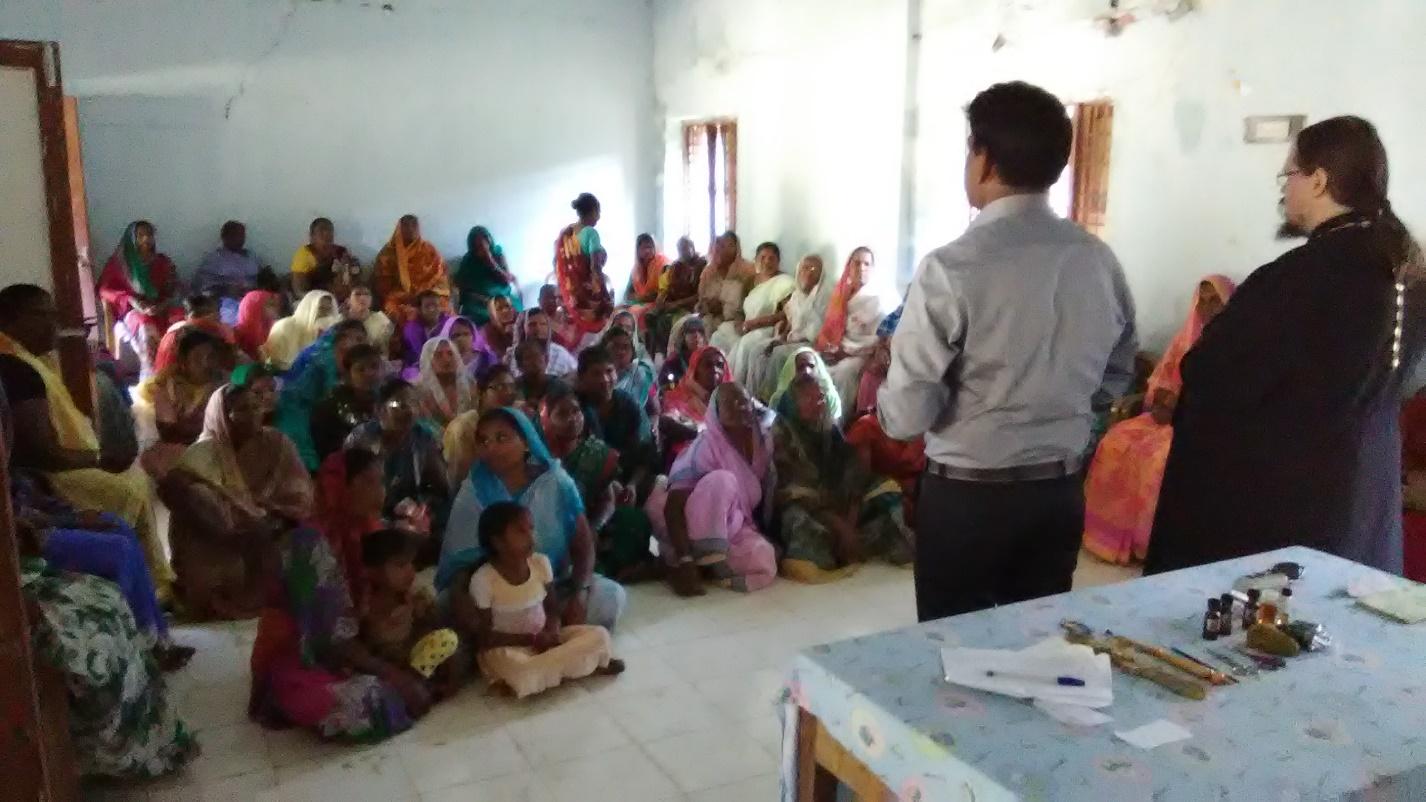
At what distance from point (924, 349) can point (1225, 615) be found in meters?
0.58

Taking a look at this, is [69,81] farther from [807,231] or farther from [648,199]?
[807,231]

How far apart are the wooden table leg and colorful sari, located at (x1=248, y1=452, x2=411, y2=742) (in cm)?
164

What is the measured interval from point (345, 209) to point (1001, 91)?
7.27 m

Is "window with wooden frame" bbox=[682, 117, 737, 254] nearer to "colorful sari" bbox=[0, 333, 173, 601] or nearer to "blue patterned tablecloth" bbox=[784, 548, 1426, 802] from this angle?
"colorful sari" bbox=[0, 333, 173, 601]

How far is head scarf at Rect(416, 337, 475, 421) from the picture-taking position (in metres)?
4.83

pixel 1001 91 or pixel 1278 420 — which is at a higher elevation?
pixel 1001 91

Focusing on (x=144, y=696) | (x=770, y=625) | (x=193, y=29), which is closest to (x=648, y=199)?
(x=193, y=29)

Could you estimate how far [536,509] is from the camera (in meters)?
3.31

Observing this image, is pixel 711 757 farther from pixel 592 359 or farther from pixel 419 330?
pixel 419 330

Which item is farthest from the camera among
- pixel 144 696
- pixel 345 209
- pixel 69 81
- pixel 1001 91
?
pixel 345 209

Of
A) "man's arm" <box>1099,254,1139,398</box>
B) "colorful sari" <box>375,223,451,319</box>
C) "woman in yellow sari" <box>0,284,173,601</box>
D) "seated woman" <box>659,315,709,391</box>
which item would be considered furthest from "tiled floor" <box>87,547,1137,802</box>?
"colorful sari" <box>375,223,451,319</box>

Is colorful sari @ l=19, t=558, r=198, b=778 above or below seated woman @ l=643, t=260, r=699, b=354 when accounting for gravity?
below

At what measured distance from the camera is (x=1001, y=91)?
1.69 metres

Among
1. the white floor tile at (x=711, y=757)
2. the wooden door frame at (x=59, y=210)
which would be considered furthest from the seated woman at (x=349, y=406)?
the white floor tile at (x=711, y=757)
